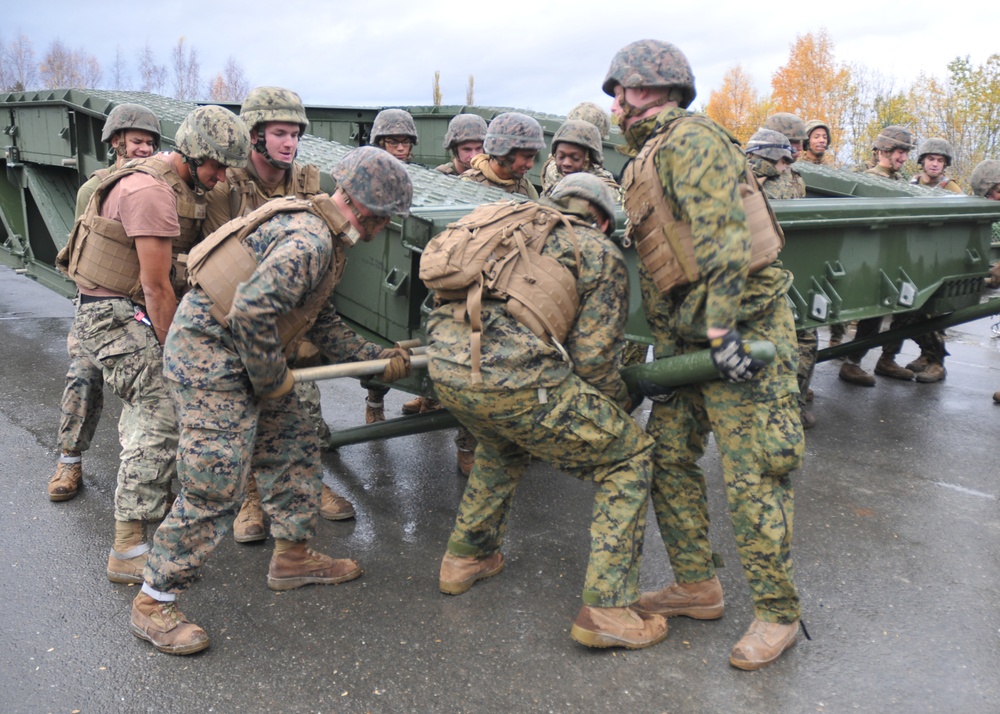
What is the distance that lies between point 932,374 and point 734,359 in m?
4.73

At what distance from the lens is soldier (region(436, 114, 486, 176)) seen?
605 cm

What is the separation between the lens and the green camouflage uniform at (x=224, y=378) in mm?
2859

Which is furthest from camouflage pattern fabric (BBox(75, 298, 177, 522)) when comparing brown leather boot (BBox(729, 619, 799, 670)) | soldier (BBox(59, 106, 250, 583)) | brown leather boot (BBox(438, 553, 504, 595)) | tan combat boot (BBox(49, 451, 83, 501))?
brown leather boot (BBox(729, 619, 799, 670))

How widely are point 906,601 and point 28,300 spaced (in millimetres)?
8788

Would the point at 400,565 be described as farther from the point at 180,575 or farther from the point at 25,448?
the point at 25,448

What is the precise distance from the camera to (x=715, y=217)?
280 cm

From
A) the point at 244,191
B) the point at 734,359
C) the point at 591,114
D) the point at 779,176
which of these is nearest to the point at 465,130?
the point at 591,114

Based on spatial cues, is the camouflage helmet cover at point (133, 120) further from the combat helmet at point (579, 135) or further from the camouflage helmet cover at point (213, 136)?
the combat helmet at point (579, 135)

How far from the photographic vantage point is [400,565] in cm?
375

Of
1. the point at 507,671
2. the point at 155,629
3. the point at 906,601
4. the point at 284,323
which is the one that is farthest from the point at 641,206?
the point at 155,629

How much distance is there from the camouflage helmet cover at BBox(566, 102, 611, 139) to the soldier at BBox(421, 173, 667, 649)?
10.6 ft

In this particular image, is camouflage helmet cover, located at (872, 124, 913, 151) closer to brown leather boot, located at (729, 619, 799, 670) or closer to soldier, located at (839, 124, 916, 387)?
→ soldier, located at (839, 124, 916, 387)

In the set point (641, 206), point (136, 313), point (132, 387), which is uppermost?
point (641, 206)

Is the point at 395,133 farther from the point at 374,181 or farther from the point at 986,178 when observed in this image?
the point at 986,178
